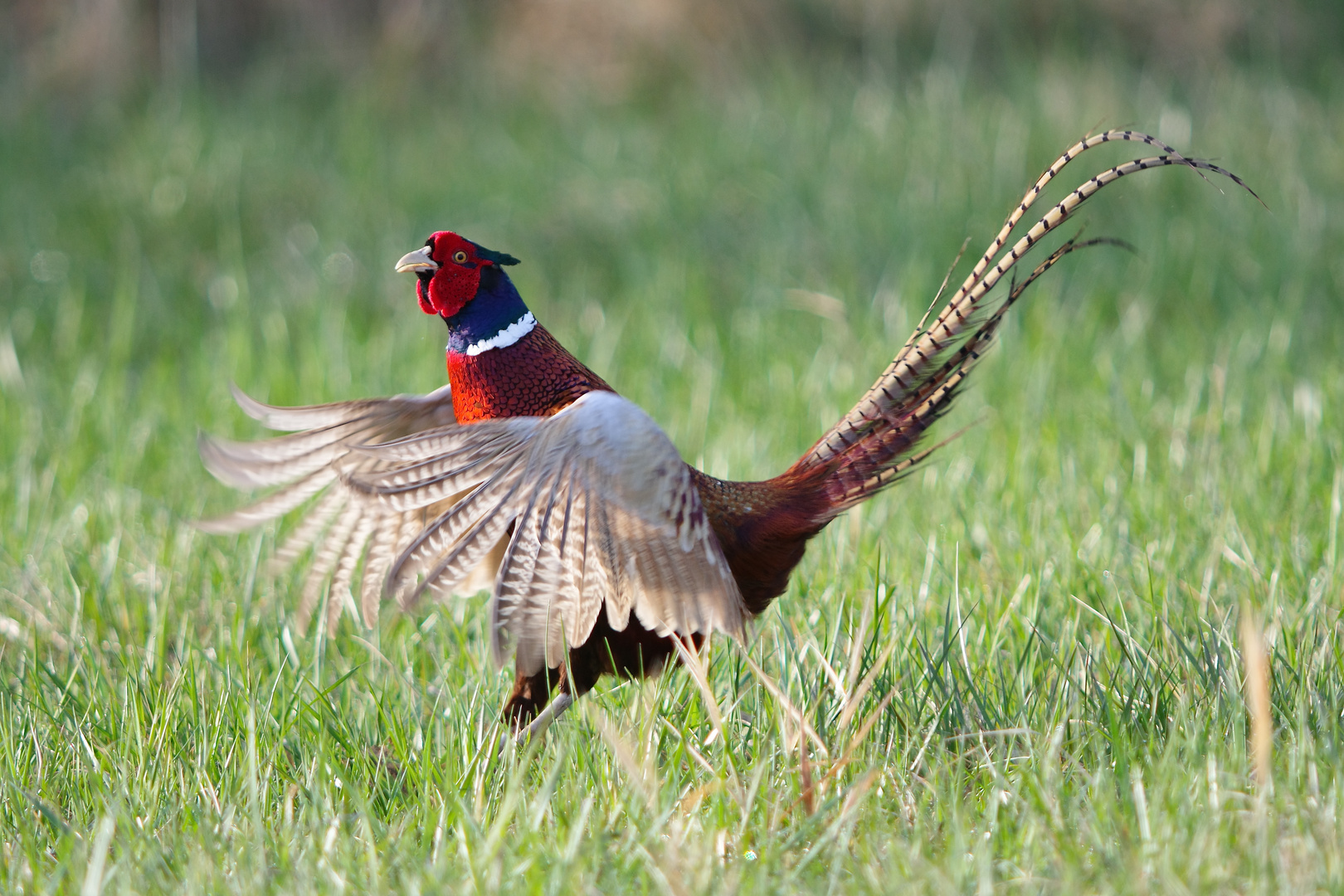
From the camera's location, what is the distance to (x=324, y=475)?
2850 millimetres

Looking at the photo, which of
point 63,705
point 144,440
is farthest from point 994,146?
point 63,705

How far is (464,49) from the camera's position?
8.36m

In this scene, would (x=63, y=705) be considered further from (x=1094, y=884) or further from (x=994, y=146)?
(x=994, y=146)

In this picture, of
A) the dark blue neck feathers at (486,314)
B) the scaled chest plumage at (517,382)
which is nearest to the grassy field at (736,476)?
the scaled chest plumage at (517,382)

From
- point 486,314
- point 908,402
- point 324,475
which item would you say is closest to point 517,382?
point 486,314

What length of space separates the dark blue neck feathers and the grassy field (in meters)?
0.70

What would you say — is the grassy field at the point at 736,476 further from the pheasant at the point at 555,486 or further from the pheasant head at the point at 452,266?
the pheasant head at the point at 452,266

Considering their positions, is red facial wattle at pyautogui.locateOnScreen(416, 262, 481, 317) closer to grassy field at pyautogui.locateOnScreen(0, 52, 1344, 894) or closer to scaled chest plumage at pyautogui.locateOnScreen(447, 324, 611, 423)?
scaled chest plumage at pyautogui.locateOnScreen(447, 324, 611, 423)

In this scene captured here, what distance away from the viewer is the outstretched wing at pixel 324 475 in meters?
2.75

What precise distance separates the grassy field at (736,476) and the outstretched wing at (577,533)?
214 millimetres

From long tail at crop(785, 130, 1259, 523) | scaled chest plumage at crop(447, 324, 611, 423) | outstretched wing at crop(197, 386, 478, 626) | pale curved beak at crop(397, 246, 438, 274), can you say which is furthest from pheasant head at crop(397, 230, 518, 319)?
long tail at crop(785, 130, 1259, 523)

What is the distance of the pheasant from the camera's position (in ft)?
7.22

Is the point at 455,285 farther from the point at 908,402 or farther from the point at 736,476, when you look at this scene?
the point at 736,476

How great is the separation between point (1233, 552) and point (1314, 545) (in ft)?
0.75
